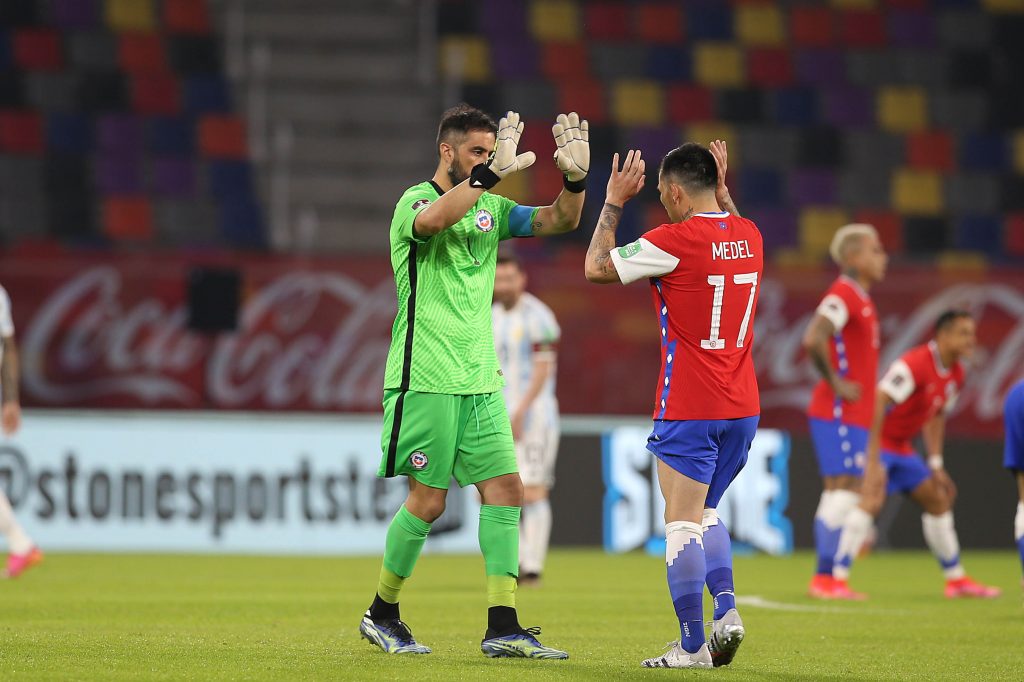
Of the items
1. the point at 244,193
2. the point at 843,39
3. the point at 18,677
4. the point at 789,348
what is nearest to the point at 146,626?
the point at 18,677

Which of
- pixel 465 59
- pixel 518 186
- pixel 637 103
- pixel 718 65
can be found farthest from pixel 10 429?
pixel 718 65

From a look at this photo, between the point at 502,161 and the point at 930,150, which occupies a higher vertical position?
the point at 502,161

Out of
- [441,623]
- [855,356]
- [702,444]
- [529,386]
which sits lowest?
[441,623]

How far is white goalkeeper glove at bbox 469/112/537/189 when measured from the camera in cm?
583

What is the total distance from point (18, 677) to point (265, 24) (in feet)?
48.9

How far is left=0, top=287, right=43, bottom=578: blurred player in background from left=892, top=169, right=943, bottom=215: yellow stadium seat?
11.8m

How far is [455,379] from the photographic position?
6059 mm

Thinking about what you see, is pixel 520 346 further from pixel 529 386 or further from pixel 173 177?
pixel 173 177

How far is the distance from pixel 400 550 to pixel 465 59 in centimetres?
1361

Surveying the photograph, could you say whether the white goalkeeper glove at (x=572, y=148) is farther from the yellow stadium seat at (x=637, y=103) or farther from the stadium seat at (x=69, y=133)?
the yellow stadium seat at (x=637, y=103)

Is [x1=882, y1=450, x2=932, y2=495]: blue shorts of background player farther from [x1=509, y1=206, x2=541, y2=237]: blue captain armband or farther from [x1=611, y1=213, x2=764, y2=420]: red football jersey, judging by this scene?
[x1=509, y1=206, x2=541, y2=237]: blue captain armband

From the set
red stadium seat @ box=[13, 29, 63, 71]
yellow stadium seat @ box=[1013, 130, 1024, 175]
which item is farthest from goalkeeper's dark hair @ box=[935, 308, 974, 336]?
red stadium seat @ box=[13, 29, 63, 71]

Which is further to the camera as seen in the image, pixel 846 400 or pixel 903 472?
pixel 903 472

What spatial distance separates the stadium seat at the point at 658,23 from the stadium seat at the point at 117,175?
270 inches
